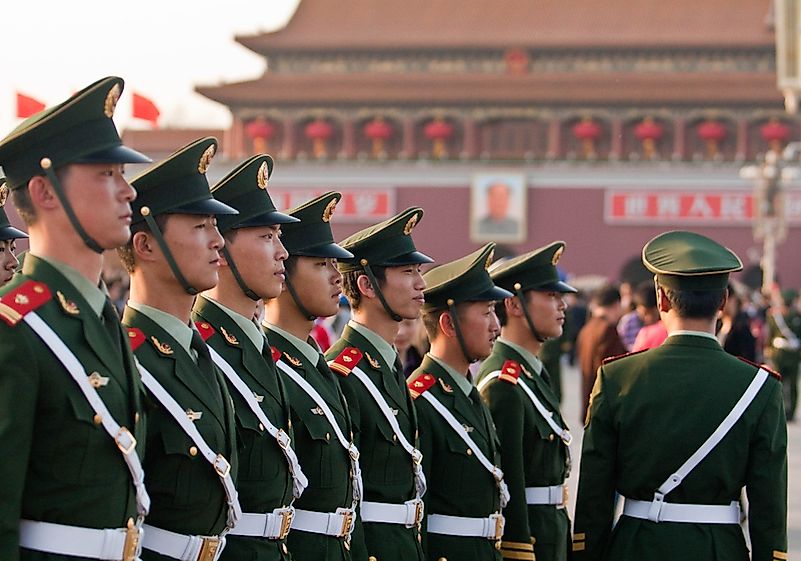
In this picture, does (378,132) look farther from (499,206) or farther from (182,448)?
(182,448)

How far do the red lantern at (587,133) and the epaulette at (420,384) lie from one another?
24.0 metres

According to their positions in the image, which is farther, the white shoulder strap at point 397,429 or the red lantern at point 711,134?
the red lantern at point 711,134

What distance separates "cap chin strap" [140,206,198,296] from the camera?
298 centimetres

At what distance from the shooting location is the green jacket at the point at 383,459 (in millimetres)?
3697

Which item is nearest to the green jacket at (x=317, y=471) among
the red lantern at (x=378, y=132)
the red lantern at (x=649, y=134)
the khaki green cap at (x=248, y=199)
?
the khaki green cap at (x=248, y=199)

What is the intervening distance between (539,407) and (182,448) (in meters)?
1.76

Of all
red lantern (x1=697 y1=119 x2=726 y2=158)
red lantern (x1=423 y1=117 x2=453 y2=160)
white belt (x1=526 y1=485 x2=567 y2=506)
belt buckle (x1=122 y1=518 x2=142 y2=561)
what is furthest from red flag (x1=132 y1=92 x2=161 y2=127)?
red lantern (x1=697 y1=119 x2=726 y2=158)

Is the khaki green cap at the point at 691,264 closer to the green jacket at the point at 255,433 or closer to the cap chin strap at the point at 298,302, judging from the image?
the cap chin strap at the point at 298,302

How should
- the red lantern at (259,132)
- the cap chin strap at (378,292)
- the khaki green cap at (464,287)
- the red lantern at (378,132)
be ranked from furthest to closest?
the red lantern at (259,132) → the red lantern at (378,132) → the khaki green cap at (464,287) → the cap chin strap at (378,292)

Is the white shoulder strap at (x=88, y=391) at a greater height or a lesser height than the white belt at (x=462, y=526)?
greater

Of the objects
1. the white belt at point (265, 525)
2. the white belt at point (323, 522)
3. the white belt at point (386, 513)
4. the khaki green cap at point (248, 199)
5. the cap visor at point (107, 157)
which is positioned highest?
the cap visor at point (107, 157)

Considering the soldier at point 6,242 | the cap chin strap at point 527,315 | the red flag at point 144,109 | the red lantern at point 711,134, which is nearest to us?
the soldier at point 6,242

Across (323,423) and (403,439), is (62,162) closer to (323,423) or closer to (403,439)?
(323,423)

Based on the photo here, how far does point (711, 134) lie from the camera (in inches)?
1094
